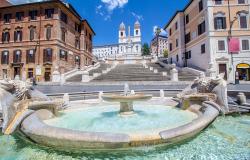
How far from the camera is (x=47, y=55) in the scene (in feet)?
115

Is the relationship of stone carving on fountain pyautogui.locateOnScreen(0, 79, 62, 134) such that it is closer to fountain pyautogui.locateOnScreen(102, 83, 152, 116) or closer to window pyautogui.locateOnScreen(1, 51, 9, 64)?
Answer: fountain pyautogui.locateOnScreen(102, 83, 152, 116)

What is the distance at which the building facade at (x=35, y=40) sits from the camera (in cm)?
3484

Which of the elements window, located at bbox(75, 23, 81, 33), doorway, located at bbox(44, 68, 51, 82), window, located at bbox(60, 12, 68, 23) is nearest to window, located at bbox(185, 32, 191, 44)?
window, located at bbox(75, 23, 81, 33)

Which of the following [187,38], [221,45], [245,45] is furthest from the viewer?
[187,38]

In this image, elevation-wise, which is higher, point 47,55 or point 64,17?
point 64,17

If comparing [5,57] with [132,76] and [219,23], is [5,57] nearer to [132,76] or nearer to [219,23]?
[132,76]

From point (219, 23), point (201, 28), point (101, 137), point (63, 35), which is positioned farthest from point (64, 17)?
point (101, 137)

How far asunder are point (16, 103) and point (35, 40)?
113 feet

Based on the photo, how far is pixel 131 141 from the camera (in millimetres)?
3662

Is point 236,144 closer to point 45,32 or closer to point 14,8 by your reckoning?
point 45,32

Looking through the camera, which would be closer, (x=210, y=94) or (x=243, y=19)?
(x=210, y=94)

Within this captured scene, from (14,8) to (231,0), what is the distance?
132 ft

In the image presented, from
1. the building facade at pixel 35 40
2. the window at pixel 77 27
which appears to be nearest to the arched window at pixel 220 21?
the building facade at pixel 35 40

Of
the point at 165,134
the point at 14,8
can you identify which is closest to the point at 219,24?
the point at 165,134
